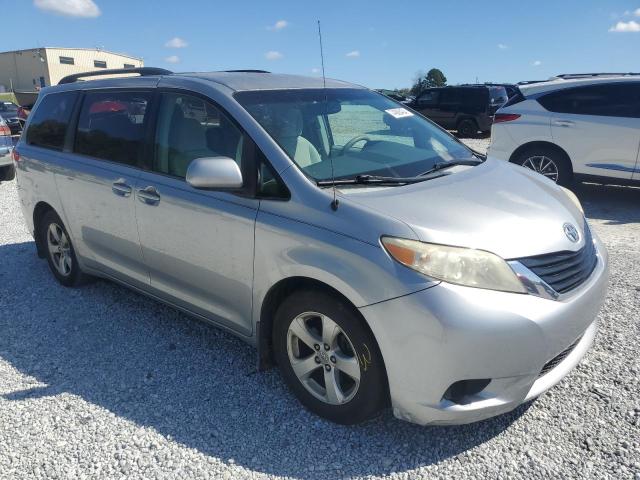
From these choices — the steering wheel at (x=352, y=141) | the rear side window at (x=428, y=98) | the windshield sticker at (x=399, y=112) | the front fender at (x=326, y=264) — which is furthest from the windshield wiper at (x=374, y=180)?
the rear side window at (x=428, y=98)

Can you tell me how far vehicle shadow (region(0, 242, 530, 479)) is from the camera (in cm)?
260

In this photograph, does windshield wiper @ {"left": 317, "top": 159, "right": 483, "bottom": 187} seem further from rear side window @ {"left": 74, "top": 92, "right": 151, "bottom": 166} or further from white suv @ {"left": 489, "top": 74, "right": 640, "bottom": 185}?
white suv @ {"left": 489, "top": 74, "right": 640, "bottom": 185}

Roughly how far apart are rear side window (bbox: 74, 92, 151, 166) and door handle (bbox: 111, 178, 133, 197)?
14 cm

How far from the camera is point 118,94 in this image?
3926mm

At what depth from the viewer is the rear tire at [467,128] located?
1767 cm

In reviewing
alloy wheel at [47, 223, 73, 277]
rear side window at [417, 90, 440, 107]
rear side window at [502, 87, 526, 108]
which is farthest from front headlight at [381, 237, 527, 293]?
rear side window at [417, 90, 440, 107]

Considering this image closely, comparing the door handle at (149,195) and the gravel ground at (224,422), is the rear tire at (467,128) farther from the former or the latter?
the door handle at (149,195)

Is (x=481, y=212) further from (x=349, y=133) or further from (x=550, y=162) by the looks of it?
(x=550, y=162)

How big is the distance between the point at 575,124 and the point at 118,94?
6146mm

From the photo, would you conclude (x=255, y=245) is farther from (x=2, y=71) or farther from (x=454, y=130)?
(x=2, y=71)

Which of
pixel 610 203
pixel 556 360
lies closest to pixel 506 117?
pixel 610 203

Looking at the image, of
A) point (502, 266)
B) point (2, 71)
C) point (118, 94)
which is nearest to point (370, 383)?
point (502, 266)

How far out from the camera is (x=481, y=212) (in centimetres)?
261

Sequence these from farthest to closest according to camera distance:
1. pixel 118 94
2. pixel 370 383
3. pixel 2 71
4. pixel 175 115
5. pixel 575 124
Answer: pixel 2 71
pixel 575 124
pixel 118 94
pixel 175 115
pixel 370 383
